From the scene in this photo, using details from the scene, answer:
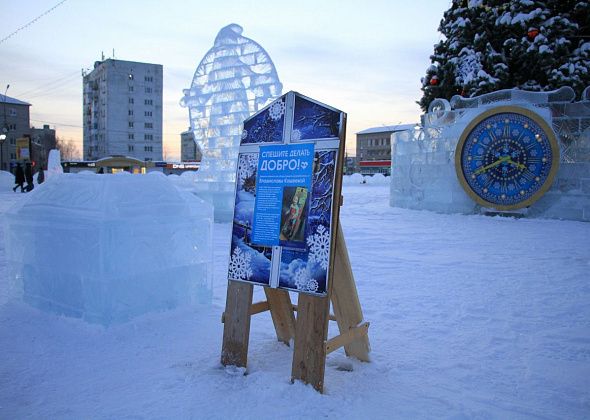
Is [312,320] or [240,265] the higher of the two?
[240,265]

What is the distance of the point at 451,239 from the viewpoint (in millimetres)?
8539

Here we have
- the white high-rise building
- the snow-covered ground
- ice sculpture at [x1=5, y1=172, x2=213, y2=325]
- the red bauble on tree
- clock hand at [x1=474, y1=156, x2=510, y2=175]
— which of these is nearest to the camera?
the snow-covered ground

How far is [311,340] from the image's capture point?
268cm

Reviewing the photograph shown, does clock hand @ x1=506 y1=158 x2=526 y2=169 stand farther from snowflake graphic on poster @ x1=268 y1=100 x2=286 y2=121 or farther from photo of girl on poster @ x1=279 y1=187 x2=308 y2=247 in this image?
photo of girl on poster @ x1=279 y1=187 x2=308 y2=247

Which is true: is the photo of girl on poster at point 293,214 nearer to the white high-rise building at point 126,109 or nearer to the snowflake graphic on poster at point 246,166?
the snowflake graphic on poster at point 246,166

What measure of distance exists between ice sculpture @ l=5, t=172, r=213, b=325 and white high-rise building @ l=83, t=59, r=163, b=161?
66.7 metres

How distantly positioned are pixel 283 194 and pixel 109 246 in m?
1.68

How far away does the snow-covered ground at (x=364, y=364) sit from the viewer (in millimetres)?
2541

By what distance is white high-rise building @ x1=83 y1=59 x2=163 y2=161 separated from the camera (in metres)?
64.4

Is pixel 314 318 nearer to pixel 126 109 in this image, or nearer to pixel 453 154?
pixel 453 154

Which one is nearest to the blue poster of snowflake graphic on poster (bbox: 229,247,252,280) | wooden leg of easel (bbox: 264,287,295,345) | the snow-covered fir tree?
snowflake graphic on poster (bbox: 229,247,252,280)

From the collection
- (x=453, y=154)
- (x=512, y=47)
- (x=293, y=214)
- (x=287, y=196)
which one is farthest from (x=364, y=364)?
(x=512, y=47)

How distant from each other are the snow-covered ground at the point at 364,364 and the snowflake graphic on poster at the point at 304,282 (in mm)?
594

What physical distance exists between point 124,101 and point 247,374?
6921 cm
